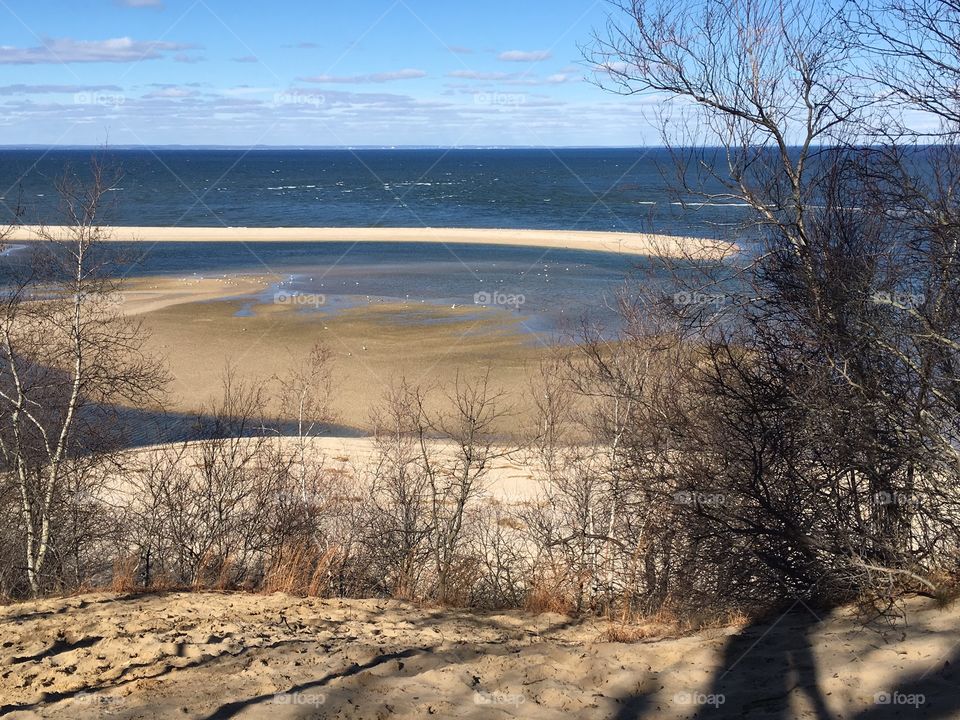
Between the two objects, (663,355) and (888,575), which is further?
(663,355)

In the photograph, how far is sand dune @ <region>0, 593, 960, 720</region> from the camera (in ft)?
21.6

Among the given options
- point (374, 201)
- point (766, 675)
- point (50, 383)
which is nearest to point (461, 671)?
point (766, 675)

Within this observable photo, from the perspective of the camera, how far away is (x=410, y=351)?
29.2m

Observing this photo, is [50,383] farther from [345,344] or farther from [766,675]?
[345,344]

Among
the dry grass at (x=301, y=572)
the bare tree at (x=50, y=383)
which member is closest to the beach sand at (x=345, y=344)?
the dry grass at (x=301, y=572)

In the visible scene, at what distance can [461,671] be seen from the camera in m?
7.50

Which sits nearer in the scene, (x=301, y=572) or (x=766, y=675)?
(x=766, y=675)

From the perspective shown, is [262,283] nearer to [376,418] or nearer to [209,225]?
[376,418]

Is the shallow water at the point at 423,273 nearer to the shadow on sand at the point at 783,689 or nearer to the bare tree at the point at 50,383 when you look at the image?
the bare tree at the point at 50,383

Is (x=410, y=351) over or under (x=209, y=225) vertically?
under

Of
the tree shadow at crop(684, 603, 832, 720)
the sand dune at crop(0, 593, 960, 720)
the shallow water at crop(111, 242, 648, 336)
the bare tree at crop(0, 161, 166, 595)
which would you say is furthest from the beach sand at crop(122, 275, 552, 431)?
the tree shadow at crop(684, 603, 832, 720)

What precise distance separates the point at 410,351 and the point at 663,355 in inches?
637

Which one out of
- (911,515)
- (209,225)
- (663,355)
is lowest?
(911,515)

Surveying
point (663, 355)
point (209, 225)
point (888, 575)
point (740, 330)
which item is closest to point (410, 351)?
point (663, 355)
